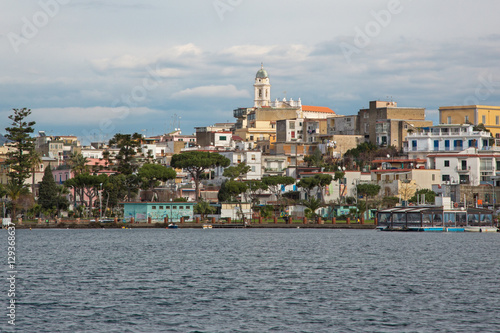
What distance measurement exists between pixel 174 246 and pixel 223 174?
5237 centimetres

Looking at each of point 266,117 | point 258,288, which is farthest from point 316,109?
point 258,288

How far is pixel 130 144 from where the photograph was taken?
125875mm

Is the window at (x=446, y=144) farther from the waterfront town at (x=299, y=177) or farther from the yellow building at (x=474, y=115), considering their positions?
the yellow building at (x=474, y=115)

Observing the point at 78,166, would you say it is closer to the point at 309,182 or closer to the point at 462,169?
the point at 309,182

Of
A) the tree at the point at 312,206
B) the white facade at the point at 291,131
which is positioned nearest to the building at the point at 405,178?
the tree at the point at 312,206

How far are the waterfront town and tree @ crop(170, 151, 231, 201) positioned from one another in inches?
9.3

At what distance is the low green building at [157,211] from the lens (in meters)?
114

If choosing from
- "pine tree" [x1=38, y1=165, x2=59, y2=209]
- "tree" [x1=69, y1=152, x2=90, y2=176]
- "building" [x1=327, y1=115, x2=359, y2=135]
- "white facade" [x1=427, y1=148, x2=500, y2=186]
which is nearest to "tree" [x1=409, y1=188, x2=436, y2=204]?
"white facade" [x1=427, y1=148, x2=500, y2=186]

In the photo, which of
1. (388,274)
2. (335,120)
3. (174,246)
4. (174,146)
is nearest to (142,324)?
(388,274)

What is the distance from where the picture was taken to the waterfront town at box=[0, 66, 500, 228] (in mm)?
115375

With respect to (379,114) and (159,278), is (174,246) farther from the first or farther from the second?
(379,114)

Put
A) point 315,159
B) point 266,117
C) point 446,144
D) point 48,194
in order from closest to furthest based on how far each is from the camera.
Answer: point 48,194 < point 446,144 < point 315,159 < point 266,117

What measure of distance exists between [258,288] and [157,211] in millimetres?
71823

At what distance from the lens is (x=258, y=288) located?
4466cm
